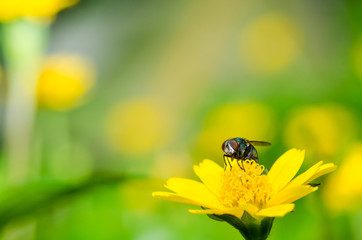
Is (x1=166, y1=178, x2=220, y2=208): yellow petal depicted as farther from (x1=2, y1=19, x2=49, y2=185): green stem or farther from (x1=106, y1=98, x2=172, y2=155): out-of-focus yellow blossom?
(x1=106, y1=98, x2=172, y2=155): out-of-focus yellow blossom

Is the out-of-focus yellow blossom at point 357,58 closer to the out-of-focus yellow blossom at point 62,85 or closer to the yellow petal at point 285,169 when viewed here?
the out-of-focus yellow blossom at point 62,85

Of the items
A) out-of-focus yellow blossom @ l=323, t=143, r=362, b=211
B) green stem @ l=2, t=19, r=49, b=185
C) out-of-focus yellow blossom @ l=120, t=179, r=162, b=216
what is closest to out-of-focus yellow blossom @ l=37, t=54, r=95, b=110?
green stem @ l=2, t=19, r=49, b=185

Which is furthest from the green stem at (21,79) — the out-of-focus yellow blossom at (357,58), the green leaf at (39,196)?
the out-of-focus yellow blossom at (357,58)

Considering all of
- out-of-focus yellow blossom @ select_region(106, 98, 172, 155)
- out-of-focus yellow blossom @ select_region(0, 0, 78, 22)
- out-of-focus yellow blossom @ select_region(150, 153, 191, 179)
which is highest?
out-of-focus yellow blossom @ select_region(0, 0, 78, 22)

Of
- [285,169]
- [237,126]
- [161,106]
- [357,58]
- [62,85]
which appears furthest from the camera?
[161,106]

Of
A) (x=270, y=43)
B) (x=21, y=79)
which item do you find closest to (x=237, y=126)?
(x=21, y=79)

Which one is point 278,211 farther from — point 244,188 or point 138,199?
point 138,199

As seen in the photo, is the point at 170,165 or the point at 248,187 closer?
the point at 248,187
